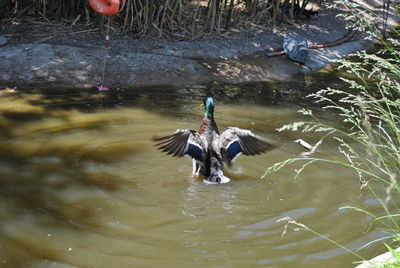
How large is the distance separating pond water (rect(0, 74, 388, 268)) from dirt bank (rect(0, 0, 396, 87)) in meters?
0.75

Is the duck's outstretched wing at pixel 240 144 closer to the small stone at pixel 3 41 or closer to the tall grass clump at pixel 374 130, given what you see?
the tall grass clump at pixel 374 130

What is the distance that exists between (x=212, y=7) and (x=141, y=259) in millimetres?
8189

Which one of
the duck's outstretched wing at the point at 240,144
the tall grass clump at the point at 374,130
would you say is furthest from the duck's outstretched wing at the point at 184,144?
the tall grass clump at the point at 374,130

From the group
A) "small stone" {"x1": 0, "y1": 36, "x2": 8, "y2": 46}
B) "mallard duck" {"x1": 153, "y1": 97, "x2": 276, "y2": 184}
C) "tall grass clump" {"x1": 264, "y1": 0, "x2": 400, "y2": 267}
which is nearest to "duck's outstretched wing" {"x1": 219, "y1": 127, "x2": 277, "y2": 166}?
"mallard duck" {"x1": 153, "y1": 97, "x2": 276, "y2": 184}

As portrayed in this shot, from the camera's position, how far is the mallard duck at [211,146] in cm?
601

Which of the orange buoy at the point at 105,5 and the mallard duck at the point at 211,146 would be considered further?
the orange buoy at the point at 105,5

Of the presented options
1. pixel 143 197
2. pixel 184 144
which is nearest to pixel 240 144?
pixel 184 144

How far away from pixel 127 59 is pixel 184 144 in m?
4.25

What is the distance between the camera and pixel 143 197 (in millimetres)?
5539

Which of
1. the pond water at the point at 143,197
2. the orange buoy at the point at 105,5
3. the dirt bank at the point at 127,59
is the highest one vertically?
the orange buoy at the point at 105,5

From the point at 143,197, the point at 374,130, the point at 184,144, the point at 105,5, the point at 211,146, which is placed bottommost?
the point at 143,197

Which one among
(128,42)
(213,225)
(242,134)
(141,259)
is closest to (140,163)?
(242,134)

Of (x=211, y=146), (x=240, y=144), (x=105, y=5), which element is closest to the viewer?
(x=240, y=144)

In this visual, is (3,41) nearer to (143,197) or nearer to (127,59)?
(127,59)
